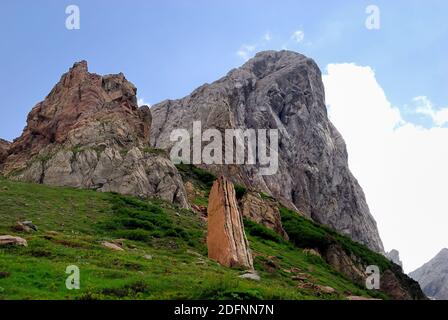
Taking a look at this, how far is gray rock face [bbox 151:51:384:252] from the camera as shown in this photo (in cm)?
16175

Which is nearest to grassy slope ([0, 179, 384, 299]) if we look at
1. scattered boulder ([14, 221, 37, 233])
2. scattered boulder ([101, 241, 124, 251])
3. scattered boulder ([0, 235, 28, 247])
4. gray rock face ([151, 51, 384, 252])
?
scattered boulder ([0, 235, 28, 247])

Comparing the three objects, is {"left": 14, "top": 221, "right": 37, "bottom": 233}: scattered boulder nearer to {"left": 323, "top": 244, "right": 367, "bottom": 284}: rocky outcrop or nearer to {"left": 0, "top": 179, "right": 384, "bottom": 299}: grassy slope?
{"left": 0, "top": 179, "right": 384, "bottom": 299}: grassy slope

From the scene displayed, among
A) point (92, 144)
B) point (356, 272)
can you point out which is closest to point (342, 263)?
point (356, 272)

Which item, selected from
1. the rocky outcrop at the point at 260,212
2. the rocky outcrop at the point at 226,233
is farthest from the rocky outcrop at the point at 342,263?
the rocky outcrop at the point at 226,233

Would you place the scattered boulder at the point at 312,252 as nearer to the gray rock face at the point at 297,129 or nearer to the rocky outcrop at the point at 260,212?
the rocky outcrop at the point at 260,212

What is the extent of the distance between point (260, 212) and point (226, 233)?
41.4 m

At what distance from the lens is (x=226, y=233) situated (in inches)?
1487

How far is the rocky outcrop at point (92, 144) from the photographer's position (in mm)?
68812

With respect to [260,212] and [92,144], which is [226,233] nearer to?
[92,144]

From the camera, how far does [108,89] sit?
91875mm

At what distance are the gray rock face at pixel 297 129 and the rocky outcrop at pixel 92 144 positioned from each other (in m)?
58.6
